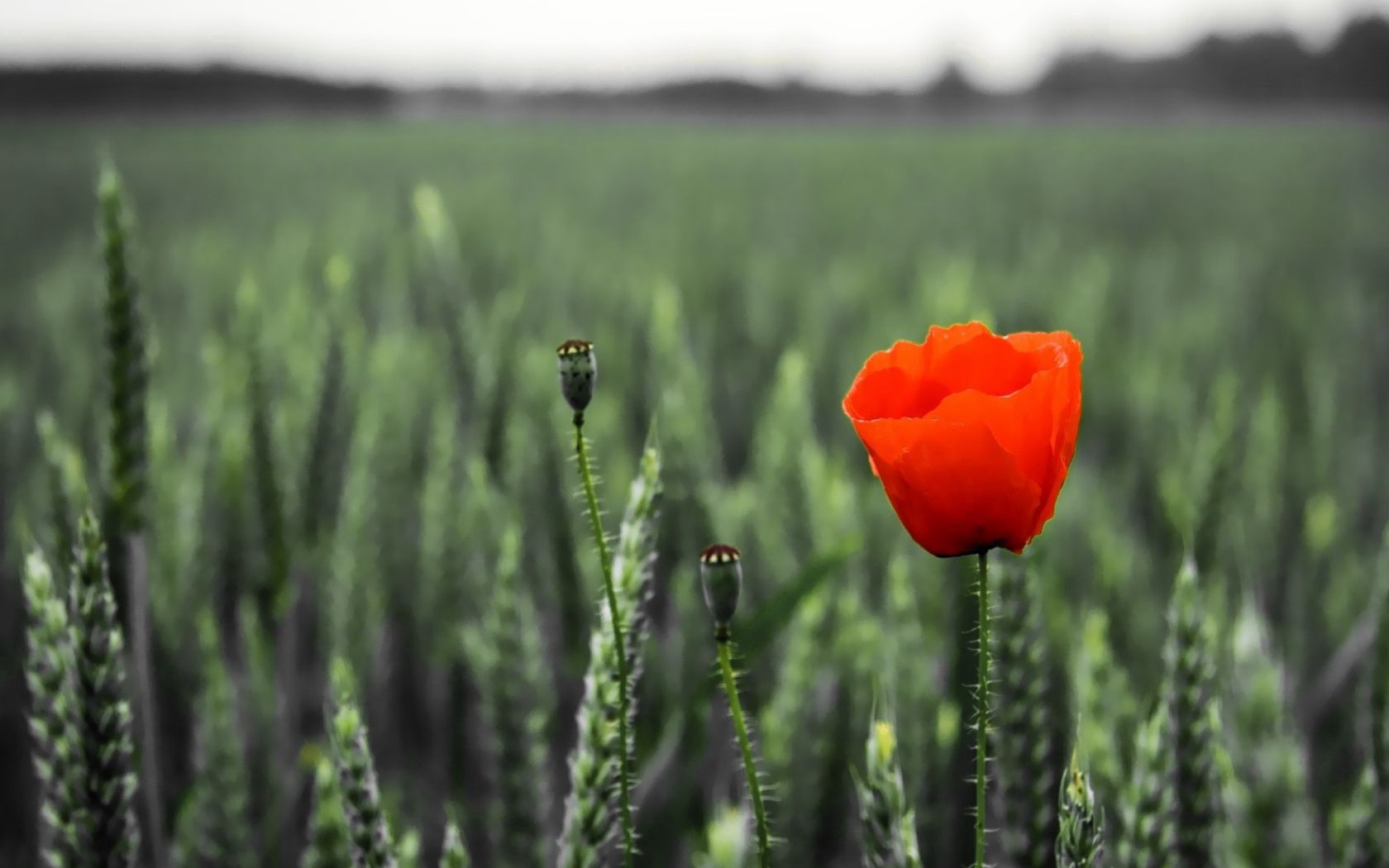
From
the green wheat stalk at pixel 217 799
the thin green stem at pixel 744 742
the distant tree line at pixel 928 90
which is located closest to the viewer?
the thin green stem at pixel 744 742

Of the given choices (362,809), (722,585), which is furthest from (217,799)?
(722,585)

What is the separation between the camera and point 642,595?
31 cm

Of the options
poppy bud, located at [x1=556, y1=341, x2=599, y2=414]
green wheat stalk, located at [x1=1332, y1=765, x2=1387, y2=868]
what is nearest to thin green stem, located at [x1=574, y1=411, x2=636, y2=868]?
poppy bud, located at [x1=556, y1=341, x2=599, y2=414]

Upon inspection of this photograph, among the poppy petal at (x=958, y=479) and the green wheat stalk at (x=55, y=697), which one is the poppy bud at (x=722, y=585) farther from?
the green wheat stalk at (x=55, y=697)

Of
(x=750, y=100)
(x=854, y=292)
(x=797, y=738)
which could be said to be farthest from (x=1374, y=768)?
(x=750, y=100)

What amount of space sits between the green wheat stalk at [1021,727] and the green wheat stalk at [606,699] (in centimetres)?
17

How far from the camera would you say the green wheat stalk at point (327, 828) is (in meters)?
0.37

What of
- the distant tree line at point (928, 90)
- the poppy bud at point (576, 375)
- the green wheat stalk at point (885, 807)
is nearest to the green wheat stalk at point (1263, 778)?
the green wheat stalk at point (885, 807)

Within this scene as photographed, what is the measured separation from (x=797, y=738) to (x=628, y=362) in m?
0.88

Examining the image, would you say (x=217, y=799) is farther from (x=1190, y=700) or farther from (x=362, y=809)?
(x=1190, y=700)

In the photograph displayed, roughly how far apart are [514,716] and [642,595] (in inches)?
6.3

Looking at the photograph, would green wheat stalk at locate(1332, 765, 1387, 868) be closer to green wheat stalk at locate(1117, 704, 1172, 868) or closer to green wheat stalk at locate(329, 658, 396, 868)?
green wheat stalk at locate(1117, 704, 1172, 868)

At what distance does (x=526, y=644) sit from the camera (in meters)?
0.47

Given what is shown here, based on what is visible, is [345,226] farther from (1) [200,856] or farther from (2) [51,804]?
(2) [51,804]
